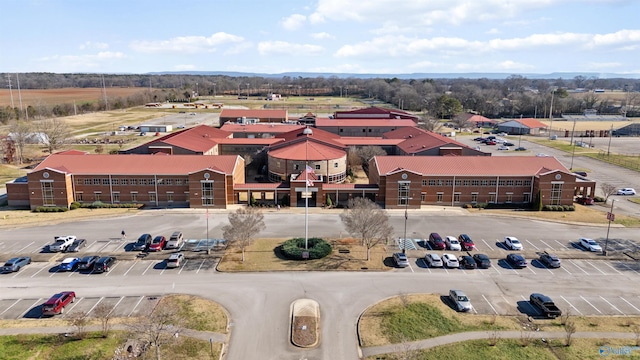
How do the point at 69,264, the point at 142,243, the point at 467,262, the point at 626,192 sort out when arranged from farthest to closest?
the point at 626,192, the point at 142,243, the point at 467,262, the point at 69,264

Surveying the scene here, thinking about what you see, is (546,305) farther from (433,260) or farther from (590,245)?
(590,245)

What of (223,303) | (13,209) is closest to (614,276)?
(223,303)

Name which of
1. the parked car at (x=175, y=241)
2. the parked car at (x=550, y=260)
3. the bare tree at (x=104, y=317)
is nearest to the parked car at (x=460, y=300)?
the parked car at (x=550, y=260)

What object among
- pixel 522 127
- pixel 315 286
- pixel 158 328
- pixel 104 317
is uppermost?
pixel 522 127

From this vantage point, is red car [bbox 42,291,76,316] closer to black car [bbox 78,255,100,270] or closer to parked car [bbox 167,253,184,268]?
black car [bbox 78,255,100,270]

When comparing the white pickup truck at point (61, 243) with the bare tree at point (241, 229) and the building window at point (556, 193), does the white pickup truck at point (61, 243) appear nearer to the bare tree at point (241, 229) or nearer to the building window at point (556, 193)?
the bare tree at point (241, 229)

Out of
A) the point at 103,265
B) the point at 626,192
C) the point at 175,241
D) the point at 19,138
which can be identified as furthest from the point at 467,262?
the point at 19,138
